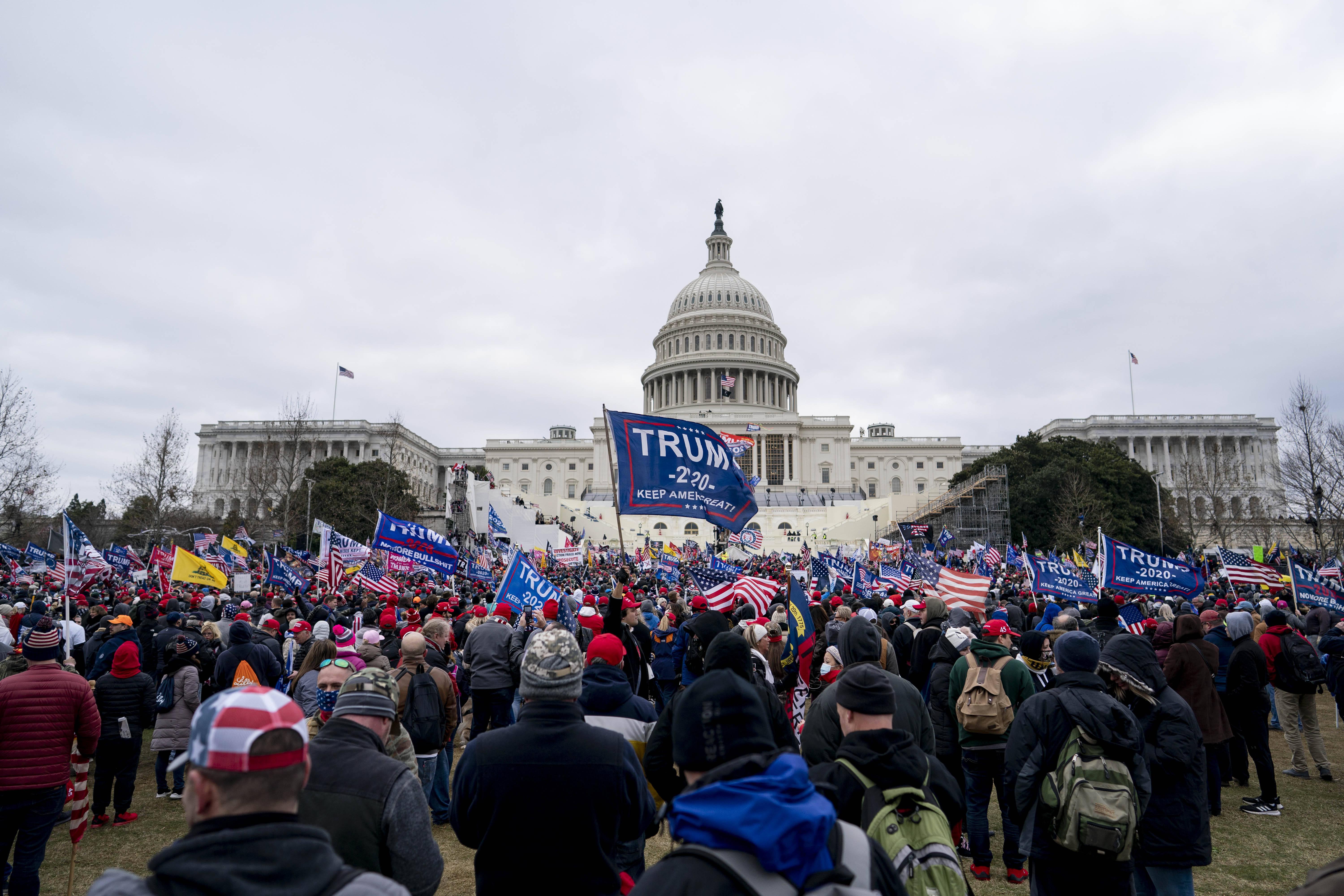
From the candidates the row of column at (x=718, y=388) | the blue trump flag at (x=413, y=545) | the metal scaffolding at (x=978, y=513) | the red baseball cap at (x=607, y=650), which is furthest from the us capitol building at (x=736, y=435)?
the red baseball cap at (x=607, y=650)

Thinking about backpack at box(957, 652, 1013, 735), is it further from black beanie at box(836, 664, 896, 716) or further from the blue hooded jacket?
the blue hooded jacket

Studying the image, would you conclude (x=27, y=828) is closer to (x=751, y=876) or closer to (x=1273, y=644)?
(x=751, y=876)

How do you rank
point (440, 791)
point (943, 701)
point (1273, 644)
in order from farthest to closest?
point (1273, 644)
point (440, 791)
point (943, 701)

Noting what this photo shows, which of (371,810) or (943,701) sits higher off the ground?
(371,810)

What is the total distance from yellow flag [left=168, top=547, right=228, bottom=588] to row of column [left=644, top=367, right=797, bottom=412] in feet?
247

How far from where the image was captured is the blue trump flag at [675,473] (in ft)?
29.4

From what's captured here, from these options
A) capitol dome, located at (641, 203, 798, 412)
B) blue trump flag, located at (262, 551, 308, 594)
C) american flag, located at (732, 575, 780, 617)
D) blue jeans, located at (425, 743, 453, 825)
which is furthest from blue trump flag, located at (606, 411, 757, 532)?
capitol dome, located at (641, 203, 798, 412)

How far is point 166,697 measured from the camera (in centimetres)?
761

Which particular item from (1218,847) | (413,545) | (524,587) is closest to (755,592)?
(524,587)

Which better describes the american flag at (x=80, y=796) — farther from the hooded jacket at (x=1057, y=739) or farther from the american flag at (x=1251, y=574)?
the american flag at (x=1251, y=574)

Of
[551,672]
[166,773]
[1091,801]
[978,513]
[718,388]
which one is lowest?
[166,773]

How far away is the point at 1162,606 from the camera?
10273mm

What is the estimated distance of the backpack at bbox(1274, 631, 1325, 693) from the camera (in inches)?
320

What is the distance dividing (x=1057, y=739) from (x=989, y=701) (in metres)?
1.50
